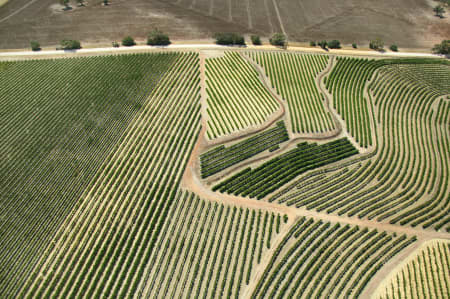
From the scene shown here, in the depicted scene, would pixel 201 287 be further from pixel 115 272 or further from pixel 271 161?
pixel 271 161

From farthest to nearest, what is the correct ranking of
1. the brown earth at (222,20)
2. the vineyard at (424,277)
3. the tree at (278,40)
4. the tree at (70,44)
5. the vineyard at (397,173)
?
the brown earth at (222,20), the tree at (278,40), the tree at (70,44), the vineyard at (397,173), the vineyard at (424,277)

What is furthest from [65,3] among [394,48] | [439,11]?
[439,11]

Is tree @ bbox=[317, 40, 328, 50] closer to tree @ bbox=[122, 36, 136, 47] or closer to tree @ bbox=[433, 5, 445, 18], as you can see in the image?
tree @ bbox=[433, 5, 445, 18]

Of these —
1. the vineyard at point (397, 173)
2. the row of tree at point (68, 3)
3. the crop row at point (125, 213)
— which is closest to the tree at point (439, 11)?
the vineyard at point (397, 173)

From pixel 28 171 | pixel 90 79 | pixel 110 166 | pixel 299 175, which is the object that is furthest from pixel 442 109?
pixel 28 171

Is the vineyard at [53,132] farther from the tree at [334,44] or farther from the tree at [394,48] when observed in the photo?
the tree at [394,48]

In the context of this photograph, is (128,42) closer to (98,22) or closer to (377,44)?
(98,22)

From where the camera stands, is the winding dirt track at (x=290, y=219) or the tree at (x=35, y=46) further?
the tree at (x=35, y=46)
